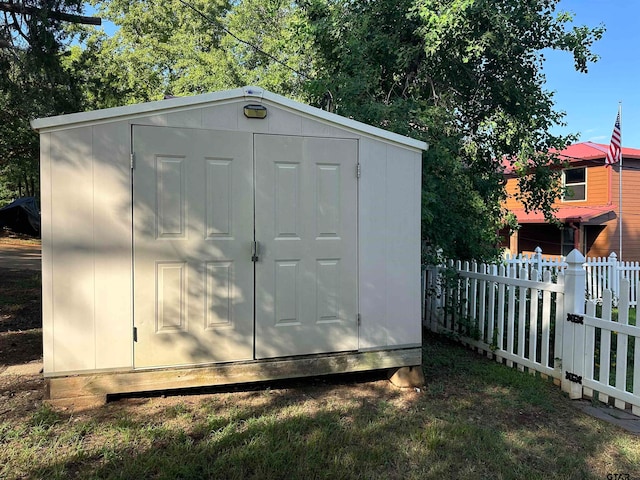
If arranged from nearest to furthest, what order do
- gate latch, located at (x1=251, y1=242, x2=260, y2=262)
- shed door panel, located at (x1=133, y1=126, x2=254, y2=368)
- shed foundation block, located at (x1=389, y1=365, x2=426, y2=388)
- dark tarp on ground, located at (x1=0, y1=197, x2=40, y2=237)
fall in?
shed door panel, located at (x1=133, y1=126, x2=254, y2=368)
gate latch, located at (x1=251, y1=242, x2=260, y2=262)
shed foundation block, located at (x1=389, y1=365, x2=426, y2=388)
dark tarp on ground, located at (x1=0, y1=197, x2=40, y2=237)

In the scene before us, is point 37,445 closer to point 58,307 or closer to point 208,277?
point 58,307

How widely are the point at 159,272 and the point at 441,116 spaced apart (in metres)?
4.62

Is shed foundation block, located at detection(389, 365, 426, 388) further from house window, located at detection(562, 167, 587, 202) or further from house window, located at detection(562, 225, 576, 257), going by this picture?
house window, located at detection(562, 225, 576, 257)

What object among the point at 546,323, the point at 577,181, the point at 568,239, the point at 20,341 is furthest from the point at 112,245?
Answer: the point at 568,239

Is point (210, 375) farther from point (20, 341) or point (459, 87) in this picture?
point (459, 87)

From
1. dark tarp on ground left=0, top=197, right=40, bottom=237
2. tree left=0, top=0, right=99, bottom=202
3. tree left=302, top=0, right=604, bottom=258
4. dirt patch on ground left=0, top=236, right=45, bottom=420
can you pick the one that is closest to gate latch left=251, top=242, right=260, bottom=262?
dirt patch on ground left=0, top=236, right=45, bottom=420

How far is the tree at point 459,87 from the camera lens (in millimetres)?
6227

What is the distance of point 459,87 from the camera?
295 inches

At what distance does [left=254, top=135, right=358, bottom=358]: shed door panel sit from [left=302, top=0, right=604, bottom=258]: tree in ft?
6.83

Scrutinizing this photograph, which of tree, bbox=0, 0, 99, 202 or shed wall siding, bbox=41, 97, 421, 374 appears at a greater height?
tree, bbox=0, 0, 99, 202

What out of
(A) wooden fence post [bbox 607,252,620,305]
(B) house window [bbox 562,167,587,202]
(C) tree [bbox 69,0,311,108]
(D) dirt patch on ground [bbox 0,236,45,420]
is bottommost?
(D) dirt patch on ground [bbox 0,236,45,420]

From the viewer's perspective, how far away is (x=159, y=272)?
12.3 ft

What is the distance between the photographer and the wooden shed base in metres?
3.60

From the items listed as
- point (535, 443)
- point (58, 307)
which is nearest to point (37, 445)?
point (58, 307)
